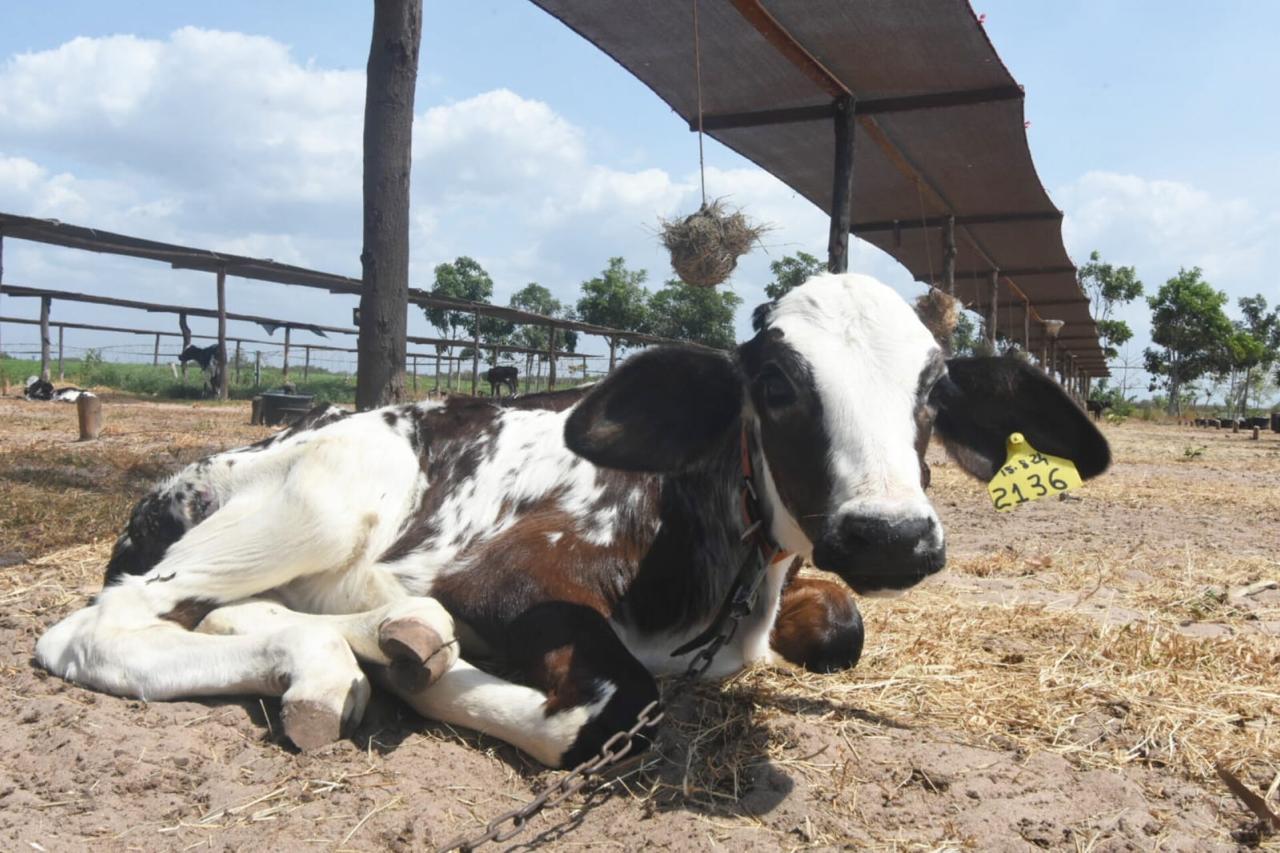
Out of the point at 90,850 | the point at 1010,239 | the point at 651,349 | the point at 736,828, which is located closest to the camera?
the point at 90,850

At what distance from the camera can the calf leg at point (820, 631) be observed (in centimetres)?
366

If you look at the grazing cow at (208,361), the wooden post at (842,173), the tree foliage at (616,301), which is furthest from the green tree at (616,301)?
the wooden post at (842,173)

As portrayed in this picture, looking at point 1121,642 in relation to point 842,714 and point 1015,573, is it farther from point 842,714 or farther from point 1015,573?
point 1015,573

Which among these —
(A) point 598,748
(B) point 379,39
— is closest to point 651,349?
(A) point 598,748

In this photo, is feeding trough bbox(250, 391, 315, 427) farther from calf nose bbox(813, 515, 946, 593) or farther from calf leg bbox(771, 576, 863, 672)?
calf nose bbox(813, 515, 946, 593)

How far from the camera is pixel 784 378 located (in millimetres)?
2820

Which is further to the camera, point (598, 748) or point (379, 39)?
point (379, 39)

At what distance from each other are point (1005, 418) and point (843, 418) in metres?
1.02

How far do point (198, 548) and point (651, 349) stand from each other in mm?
1876

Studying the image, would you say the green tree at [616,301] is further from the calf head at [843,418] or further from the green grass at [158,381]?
the calf head at [843,418]

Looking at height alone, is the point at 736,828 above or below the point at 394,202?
below

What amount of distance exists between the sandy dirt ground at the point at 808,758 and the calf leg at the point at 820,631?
102 mm

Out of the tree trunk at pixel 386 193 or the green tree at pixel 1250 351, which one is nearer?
the tree trunk at pixel 386 193

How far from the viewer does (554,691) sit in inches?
112
